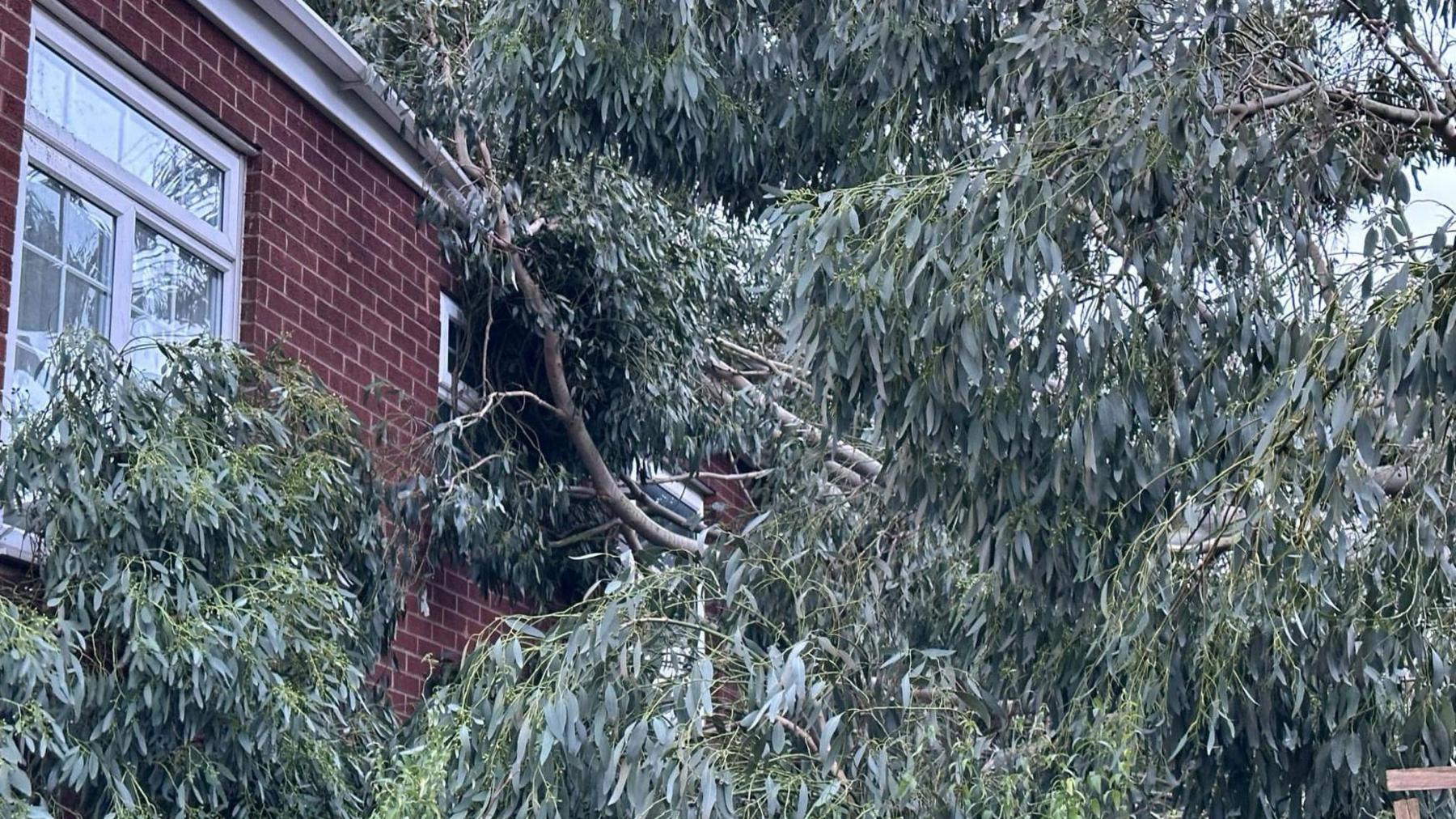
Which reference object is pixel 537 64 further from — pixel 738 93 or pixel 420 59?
pixel 420 59

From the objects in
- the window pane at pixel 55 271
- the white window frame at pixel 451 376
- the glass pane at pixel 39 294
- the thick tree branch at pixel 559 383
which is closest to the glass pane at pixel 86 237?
the window pane at pixel 55 271

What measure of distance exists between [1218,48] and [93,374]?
3.96m

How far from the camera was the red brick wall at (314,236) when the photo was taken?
7.49 m

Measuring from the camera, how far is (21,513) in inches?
236

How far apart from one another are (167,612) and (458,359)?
487cm

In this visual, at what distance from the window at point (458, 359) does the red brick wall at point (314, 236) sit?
8.0 inches

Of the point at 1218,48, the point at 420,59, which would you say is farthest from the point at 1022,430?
the point at 420,59

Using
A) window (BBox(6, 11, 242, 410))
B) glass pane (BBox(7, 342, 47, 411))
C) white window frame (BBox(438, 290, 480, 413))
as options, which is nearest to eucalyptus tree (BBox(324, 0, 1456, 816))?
window (BBox(6, 11, 242, 410))

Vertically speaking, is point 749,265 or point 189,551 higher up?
point 749,265

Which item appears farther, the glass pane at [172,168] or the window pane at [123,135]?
the glass pane at [172,168]

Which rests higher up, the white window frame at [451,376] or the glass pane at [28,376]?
the white window frame at [451,376]

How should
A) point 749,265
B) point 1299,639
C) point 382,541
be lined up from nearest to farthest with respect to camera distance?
1. point 1299,639
2. point 382,541
3. point 749,265

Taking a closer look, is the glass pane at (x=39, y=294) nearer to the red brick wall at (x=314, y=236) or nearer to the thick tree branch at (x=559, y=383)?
the red brick wall at (x=314, y=236)

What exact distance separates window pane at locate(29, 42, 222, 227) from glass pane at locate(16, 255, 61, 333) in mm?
559
